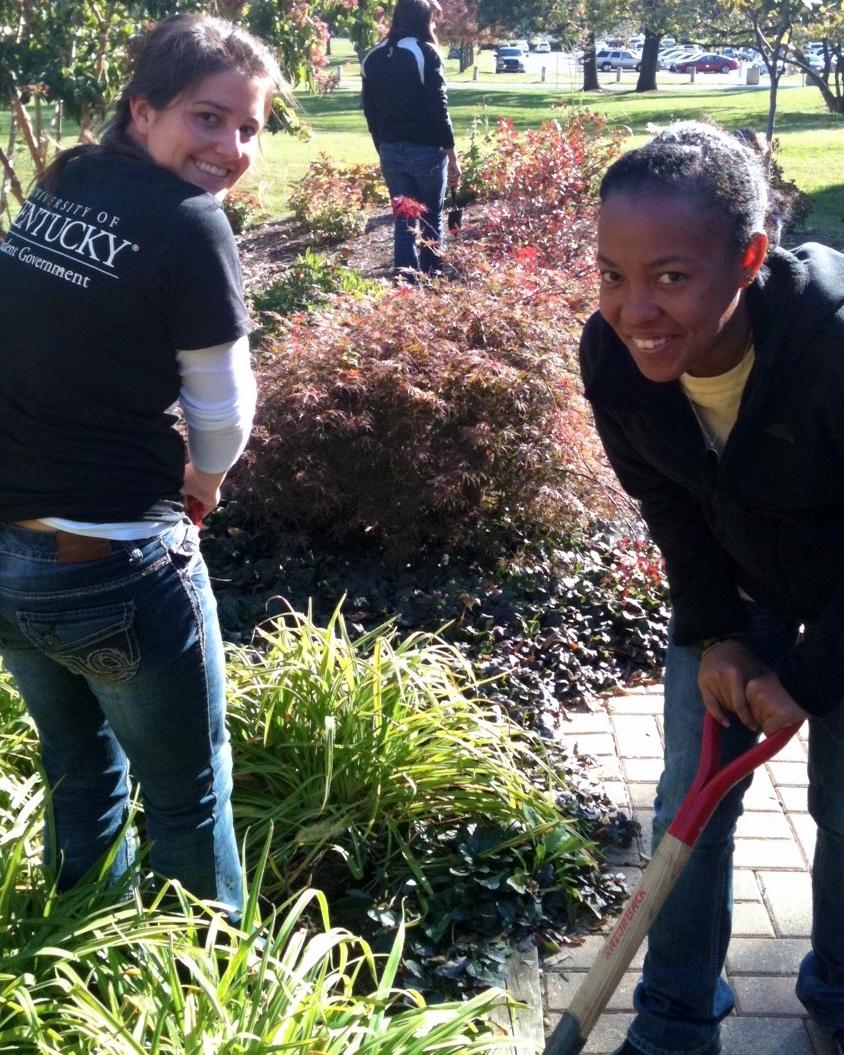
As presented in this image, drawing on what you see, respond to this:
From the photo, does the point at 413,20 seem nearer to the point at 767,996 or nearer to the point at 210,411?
the point at 210,411

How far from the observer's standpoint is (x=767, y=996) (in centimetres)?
298

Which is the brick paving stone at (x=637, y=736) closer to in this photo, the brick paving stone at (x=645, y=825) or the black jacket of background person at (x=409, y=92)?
the brick paving stone at (x=645, y=825)

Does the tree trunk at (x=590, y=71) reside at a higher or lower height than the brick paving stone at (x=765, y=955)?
higher

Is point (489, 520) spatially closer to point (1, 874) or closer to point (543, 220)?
point (1, 874)

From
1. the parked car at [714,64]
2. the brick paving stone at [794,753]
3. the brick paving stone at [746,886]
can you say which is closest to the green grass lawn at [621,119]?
the brick paving stone at [794,753]

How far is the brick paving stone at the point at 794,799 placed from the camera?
376cm

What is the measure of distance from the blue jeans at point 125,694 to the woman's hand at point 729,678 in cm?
97

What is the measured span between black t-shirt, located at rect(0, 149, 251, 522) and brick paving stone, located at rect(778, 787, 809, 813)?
2.30 m

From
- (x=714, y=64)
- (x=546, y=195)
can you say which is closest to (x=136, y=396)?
(x=546, y=195)

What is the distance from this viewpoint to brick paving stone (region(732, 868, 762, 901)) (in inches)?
132

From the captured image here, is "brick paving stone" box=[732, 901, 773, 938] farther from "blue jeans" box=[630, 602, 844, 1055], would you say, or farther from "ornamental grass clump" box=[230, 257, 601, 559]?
"ornamental grass clump" box=[230, 257, 601, 559]

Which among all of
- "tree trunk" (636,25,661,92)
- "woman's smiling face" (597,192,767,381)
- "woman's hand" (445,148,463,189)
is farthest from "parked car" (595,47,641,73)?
"woman's smiling face" (597,192,767,381)

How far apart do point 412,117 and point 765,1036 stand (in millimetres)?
7246

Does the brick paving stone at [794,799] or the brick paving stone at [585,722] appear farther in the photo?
the brick paving stone at [585,722]
